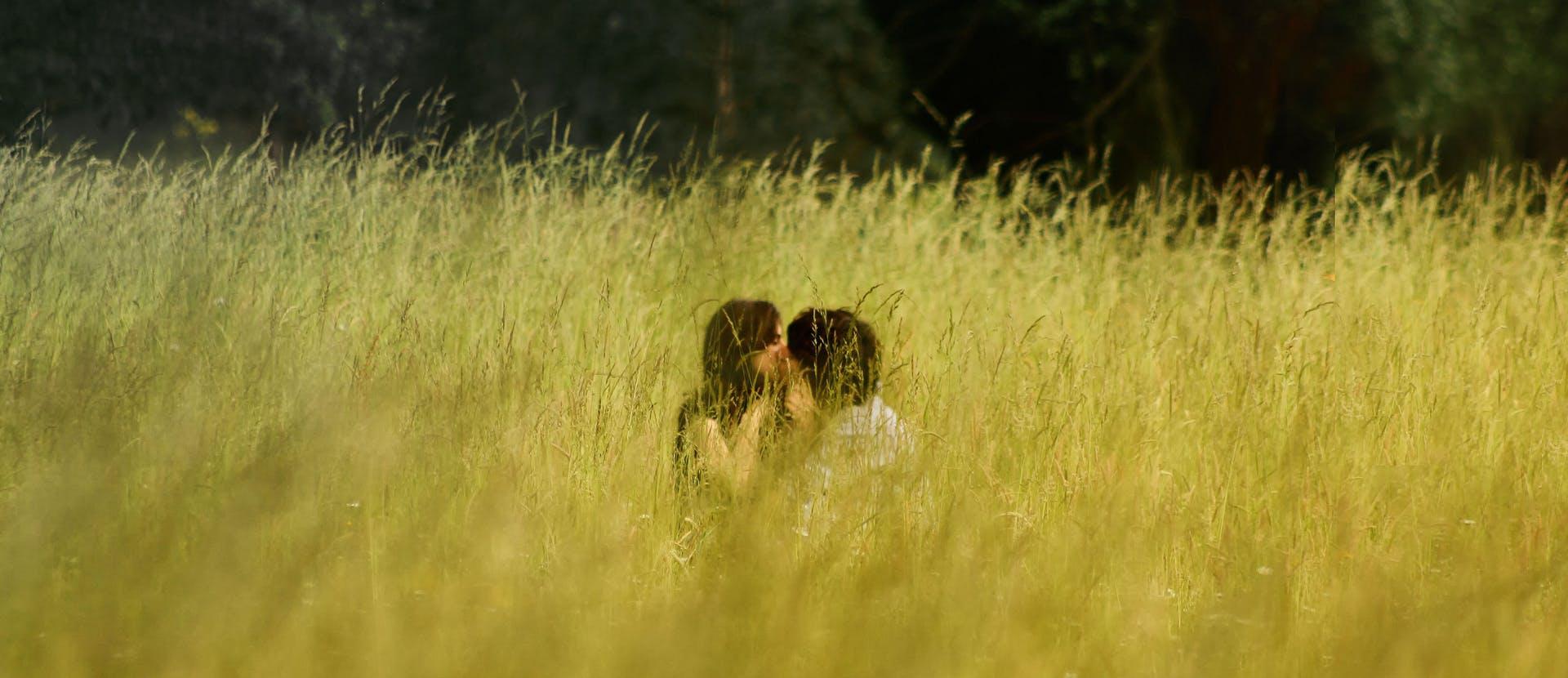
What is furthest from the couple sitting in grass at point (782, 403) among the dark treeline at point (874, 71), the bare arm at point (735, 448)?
the dark treeline at point (874, 71)

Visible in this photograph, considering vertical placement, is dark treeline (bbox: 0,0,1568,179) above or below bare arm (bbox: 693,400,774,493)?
above

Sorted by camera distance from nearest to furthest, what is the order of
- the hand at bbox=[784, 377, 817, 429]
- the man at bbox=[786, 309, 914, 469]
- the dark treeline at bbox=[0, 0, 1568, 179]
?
the man at bbox=[786, 309, 914, 469]
the hand at bbox=[784, 377, 817, 429]
the dark treeline at bbox=[0, 0, 1568, 179]

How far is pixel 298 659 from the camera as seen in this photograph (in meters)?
2.41

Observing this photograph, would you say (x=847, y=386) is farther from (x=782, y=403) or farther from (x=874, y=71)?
(x=874, y=71)

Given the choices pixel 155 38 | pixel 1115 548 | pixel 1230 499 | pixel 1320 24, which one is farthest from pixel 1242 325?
pixel 155 38

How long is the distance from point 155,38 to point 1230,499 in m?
8.35

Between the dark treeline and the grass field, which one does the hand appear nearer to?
the grass field

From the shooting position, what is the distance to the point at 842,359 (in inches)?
143

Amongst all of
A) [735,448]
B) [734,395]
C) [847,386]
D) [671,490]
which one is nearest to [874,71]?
[847,386]

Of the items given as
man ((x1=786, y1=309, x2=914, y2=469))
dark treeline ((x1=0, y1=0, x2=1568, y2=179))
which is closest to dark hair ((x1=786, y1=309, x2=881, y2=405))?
man ((x1=786, y1=309, x2=914, y2=469))

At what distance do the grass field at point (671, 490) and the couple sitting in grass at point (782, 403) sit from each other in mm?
92

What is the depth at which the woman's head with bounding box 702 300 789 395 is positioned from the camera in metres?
3.67

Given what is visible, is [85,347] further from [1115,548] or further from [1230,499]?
[1230,499]

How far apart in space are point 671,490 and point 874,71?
217 inches
